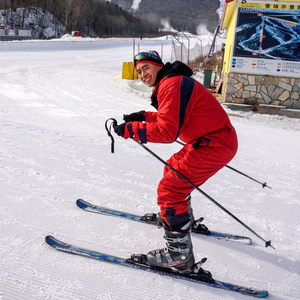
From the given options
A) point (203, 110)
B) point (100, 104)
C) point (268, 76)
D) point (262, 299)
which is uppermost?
point (268, 76)

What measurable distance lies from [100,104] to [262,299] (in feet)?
20.8

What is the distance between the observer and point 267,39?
7.84m

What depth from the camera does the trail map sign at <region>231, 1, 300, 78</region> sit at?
25.1 feet

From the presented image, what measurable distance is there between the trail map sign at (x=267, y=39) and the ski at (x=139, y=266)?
7334mm

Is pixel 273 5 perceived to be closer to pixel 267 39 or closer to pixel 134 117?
pixel 267 39

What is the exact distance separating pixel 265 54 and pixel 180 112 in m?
7.40

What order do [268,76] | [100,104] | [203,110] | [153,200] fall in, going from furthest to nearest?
1. [268,76]
2. [100,104]
3. [153,200]
4. [203,110]

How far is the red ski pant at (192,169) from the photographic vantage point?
6.51 feet

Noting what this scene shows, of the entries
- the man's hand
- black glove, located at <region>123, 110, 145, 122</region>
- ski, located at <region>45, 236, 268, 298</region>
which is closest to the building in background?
black glove, located at <region>123, 110, 145, 122</region>

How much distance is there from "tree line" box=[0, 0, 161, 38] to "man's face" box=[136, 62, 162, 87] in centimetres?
4978

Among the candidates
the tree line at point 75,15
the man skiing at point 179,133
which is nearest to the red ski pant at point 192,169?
the man skiing at point 179,133

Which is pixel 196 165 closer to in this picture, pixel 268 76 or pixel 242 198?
pixel 242 198

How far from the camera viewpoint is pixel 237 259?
2.34m

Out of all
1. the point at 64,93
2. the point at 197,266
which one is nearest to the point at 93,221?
the point at 197,266
